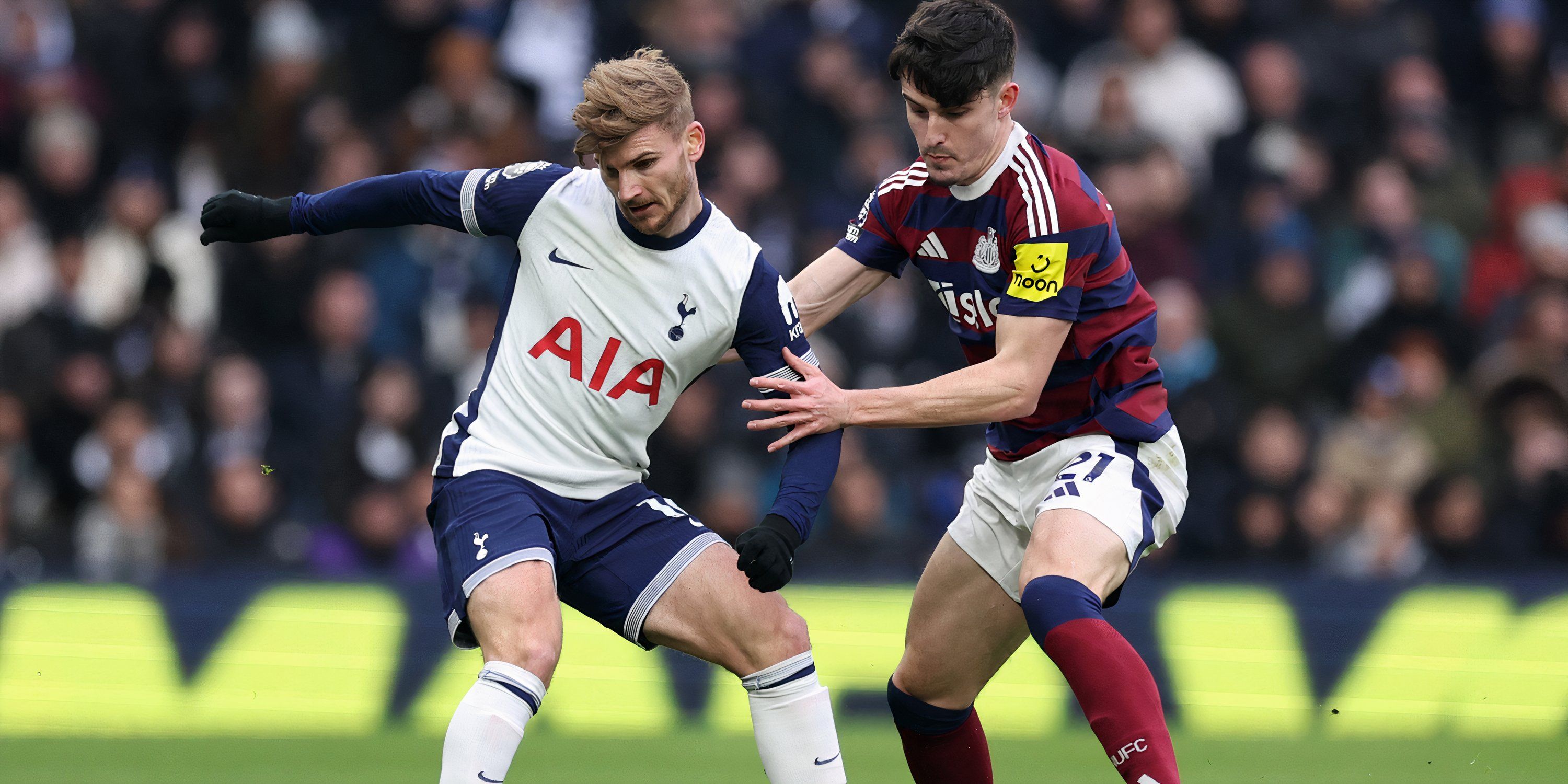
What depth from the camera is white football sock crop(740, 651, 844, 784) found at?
15.8 ft

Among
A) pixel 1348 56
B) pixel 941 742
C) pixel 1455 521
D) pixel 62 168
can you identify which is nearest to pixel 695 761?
pixel 941 742

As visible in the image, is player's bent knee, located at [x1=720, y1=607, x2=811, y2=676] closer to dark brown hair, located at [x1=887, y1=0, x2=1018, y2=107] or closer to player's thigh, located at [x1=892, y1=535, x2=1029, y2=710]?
player's thigh, located at [x1=892, y1=535, x2=1029, y2=710]

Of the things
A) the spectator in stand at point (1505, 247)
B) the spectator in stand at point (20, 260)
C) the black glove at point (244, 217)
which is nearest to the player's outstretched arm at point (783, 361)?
the black glove at point (244, 217)

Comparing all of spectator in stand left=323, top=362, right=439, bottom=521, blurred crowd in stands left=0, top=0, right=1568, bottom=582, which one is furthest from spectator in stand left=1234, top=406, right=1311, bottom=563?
spectator in stand left=323, top=362, right=439, bottom=521

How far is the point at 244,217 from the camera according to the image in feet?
16.3

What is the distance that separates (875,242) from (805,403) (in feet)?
2.71

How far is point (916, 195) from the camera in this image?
5.18 meters

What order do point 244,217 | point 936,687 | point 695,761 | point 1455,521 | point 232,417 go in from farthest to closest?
point 232,417
point 1455,521
point 695,761
point 936,687
point 244,217

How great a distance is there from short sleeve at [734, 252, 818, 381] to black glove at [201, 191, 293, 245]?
1.35 meters

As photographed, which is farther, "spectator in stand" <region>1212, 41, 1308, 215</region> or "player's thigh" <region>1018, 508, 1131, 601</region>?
"spectator in stand" <region>1212, 41, 1308, 215</region>

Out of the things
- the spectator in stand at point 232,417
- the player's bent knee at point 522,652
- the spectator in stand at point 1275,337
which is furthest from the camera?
the spectator in stand at point 1275,337

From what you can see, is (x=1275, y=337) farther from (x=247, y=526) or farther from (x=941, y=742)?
(x=247, y=526)

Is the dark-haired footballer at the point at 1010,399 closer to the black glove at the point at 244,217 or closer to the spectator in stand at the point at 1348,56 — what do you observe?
the black glove at the point at 244,217

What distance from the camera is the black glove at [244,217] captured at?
4949 millimetres
